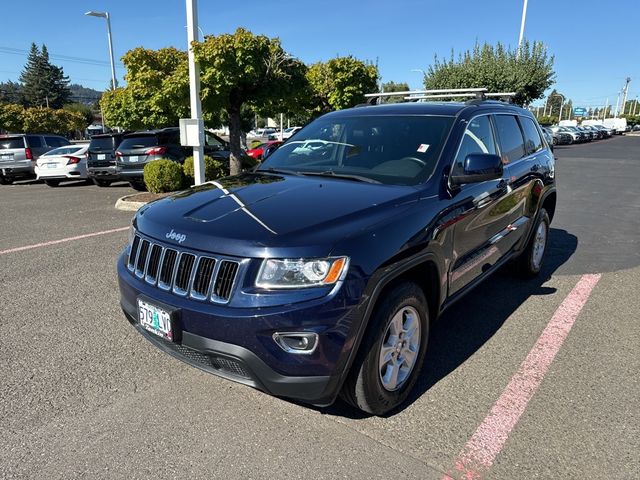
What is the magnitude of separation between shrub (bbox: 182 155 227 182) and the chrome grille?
27.8ft

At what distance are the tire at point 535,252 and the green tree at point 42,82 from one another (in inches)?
3809

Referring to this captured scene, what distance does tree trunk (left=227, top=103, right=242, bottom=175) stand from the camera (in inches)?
473

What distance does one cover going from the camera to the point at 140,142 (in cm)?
1216

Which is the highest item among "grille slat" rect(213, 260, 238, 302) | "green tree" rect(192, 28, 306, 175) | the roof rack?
"green tree" rect(192, 28, 306, 175)

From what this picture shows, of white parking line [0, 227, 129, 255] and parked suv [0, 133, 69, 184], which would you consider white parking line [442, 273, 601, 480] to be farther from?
parked suv [0, 133, 69, 184]

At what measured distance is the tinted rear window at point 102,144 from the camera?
13672mm

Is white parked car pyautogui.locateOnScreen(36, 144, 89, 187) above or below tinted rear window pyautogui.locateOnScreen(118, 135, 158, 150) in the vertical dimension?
below

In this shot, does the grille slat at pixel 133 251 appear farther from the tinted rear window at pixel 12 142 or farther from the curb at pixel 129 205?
the tinted rear window at pixel 12 142

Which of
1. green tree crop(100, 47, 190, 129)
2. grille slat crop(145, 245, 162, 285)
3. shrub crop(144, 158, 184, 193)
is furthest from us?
green tree crop(100, 47, 190, 129)

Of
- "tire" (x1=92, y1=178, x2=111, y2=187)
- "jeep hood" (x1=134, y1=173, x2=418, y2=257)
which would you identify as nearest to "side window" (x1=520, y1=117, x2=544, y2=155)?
"jeep hood" (x1=134, y1=173, x2=418, y2=257)

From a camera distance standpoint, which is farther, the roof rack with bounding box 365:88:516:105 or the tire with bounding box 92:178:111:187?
the tire with bounding box 92:178:111:187

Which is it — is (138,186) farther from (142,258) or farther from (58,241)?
(142,258)

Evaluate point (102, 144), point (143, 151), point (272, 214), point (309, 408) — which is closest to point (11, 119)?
point (102, 144)

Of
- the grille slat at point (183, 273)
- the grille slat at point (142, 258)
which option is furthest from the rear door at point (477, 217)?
the grille slat at point (142, 258)
